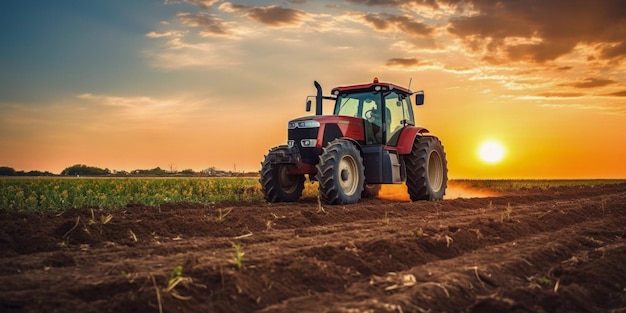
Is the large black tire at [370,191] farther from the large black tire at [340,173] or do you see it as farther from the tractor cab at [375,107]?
the large black tire at [340,173]

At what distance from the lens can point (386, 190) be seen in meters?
17.5

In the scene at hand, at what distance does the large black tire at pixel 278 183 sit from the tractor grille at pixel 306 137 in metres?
0.63

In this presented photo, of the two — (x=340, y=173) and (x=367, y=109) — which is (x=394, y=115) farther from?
(x=340, y=173)

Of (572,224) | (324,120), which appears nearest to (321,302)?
(572,224)

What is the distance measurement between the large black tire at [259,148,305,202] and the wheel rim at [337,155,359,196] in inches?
58.7

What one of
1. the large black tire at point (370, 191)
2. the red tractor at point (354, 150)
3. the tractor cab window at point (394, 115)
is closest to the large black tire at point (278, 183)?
the red tractor at point (354, 150)

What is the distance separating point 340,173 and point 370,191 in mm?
4077

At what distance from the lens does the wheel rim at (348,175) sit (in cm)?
1269

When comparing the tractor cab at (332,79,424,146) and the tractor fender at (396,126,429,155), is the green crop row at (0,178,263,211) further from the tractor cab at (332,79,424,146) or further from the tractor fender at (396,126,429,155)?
the tractor fender at (396,126,429,155)

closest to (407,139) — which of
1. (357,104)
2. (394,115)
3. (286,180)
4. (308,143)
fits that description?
(394,115)

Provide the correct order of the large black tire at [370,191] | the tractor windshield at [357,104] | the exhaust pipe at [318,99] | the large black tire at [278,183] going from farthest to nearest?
the large black tire at [370,191] < the tractor windshield at [357,104] < the exhaust pipe at [318,99] < the large black tire at [278,183]

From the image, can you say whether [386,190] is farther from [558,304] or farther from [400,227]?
[558,304]

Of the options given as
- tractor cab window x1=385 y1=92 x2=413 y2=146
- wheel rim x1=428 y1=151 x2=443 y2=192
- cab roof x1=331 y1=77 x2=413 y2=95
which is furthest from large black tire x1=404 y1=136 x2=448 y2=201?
cab roof x1=331 y1=77 x2=413 y2=95

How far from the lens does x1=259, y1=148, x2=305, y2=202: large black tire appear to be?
43.8 ft
